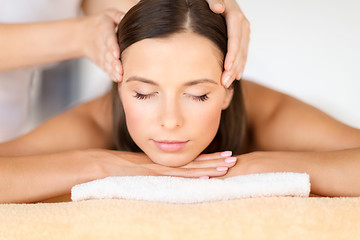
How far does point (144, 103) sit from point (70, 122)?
16.3 inches

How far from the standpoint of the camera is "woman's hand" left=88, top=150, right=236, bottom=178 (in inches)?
45.2

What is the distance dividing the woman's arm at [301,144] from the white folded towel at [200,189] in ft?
0.35

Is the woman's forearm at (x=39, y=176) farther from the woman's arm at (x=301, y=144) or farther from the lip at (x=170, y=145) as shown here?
the woman's arm at (x=301, y=144)

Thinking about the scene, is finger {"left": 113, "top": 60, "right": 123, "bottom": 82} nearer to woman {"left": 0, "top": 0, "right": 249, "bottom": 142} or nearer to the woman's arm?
woman {"left": 0, "top": 0, "right": 249, "bottom": 142}

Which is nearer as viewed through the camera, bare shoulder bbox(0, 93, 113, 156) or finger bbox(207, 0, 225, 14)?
finger bbox(207, 0, 225, 14)

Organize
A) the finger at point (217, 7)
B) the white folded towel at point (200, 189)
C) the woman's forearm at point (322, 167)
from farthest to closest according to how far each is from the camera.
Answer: the finger at point (217, 7), the woman's forearm at point (322, 167), the white folded towel at point (200, 189)

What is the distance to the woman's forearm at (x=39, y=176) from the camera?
43.7 inches

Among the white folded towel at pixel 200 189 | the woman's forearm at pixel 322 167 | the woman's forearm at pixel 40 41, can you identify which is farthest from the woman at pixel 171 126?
the woman's forearm at pixel 40 41

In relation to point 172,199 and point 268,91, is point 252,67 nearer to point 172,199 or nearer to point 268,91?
point 268,91

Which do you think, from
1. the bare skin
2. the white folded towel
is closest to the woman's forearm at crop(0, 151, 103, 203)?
the bare skin

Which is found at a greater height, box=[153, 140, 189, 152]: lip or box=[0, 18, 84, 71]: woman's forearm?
box=[0, 18, 84, 71]: woman's forearm

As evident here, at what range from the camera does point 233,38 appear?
1.22 metres

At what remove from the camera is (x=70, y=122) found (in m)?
1.47

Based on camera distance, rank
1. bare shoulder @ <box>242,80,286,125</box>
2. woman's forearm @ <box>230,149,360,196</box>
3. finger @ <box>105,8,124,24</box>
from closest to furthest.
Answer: woman's forearm @ <box>230,149,360,196</box>, finger @ <box>105,8,124,24</box>, bare shoulder @ <box>242,80,286,125</box>
